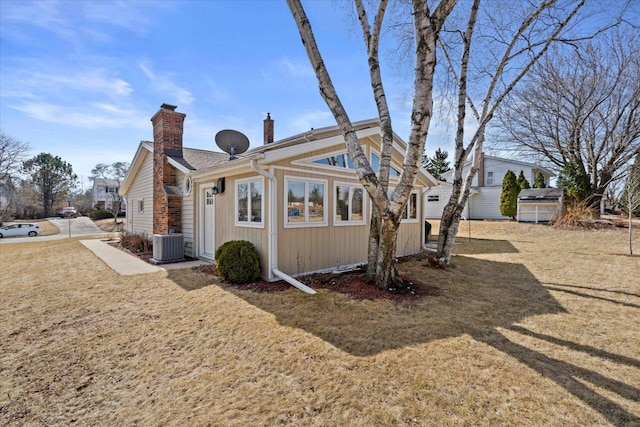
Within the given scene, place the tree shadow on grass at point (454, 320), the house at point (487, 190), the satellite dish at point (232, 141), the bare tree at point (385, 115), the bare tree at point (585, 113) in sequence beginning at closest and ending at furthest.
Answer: the tree shadow on grass at point (454, 320)
the bare tree at point (385, 115)
the satellite dish at point (232, 141)
the bare tree at point (585, 113)
the house at point (487, 190)

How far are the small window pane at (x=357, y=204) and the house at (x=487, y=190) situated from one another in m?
15.9

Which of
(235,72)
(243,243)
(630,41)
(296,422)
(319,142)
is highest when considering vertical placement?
(630,41)

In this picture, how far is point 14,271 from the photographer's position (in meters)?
7.96

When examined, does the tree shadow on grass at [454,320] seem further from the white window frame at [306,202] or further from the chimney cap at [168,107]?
the chimney cap at [168,107]

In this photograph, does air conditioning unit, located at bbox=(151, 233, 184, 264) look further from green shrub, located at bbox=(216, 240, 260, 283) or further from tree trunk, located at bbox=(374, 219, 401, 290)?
tree trunk, located at bbox=(374, 219, 401, 290)

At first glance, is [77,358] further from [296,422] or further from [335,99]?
[335,99]

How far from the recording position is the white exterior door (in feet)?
28.9

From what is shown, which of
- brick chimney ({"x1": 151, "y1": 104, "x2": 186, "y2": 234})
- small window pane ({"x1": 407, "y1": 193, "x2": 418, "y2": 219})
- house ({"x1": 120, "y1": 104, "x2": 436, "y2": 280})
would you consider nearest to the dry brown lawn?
house ({"x1": 120, "y1": 104, "x2": 436, "y2": 280})

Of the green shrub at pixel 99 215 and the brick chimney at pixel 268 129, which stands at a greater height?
the brick chimney at pixel 268 129

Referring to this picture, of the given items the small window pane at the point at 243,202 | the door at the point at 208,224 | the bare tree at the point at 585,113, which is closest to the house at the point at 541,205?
the bare tree at the point at 585,113

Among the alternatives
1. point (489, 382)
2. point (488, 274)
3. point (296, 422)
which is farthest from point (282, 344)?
point (488, 274)

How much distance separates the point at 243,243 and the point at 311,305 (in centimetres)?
250

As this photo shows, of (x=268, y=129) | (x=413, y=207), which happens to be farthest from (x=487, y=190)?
(x=268, y=129)

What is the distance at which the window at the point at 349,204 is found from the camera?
7847 mm
